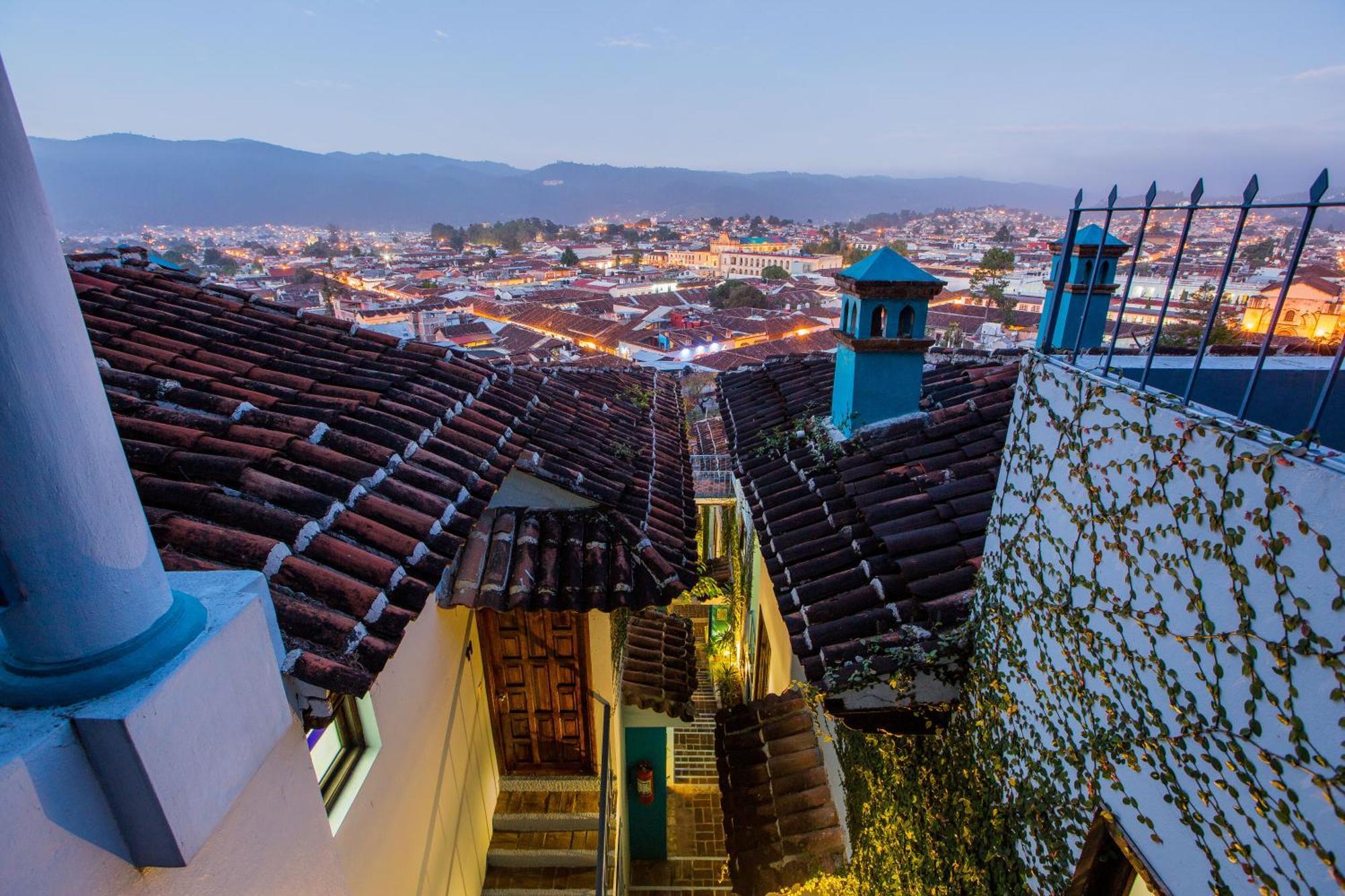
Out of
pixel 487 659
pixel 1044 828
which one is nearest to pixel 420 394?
pixel 487 659

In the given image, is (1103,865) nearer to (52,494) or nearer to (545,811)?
(52,494)

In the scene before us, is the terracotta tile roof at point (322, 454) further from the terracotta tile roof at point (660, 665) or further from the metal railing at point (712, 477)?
the metal railing at point (712, 477)

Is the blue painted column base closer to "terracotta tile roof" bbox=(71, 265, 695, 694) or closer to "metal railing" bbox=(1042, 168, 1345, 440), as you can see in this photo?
"terracotta tile roof" bbox=(71, 265, 695, 694)

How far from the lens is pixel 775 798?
7.04 metres

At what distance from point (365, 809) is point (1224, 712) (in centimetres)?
412

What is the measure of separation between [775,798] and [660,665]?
10.1 feet

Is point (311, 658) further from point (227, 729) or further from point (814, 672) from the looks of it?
point (814, 672)

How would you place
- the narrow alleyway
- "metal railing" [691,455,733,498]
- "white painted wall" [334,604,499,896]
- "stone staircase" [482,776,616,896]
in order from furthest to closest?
"metal railing" [691,455,733,498], the narrow alleyway, "stone staircase" [482,776,616,896], "white painted wall" [334,604,499,896]

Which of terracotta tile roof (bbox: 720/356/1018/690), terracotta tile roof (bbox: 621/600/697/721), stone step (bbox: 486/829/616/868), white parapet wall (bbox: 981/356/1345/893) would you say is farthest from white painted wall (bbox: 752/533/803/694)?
white parapet wall (bbox: 981/356/1345/893)

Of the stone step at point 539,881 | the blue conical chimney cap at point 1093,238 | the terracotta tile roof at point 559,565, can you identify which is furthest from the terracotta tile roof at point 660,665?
the blue conical chimney cap at point 1093,238

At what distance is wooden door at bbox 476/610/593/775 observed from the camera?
20.9 ft

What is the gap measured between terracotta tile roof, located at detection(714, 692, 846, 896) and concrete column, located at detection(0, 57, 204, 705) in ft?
20.6

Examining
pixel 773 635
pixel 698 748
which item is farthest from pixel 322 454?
pixel 698 748

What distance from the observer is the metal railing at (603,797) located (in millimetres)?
5199
